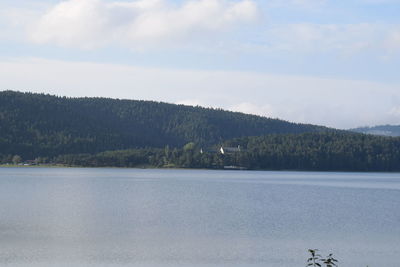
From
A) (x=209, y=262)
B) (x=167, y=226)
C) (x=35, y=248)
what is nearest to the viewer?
(x=209, y=262)

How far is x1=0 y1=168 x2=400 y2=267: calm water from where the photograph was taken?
43.3 meters

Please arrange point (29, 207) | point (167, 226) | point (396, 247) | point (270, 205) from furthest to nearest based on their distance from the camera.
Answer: point (270, 205) < point (29, 207) < point (167, 226) < point (396, 247)

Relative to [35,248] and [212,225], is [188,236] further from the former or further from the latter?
[35,248]

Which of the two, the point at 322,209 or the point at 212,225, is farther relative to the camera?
the point at 322,209

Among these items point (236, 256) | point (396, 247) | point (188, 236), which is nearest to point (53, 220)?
point (188, 236)

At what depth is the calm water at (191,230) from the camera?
43.3m

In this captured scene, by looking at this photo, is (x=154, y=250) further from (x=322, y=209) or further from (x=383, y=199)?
(x=383, y=199)

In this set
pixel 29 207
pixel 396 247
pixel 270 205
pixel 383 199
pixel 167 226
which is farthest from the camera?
pixel 383 199

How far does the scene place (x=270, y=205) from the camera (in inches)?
3167

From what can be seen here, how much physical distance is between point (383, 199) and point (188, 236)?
1900 inches

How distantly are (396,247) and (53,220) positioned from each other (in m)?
26.3

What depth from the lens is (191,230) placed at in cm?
5547

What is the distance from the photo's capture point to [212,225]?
58875 mm

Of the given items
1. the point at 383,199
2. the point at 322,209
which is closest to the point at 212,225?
the point at 322,209
